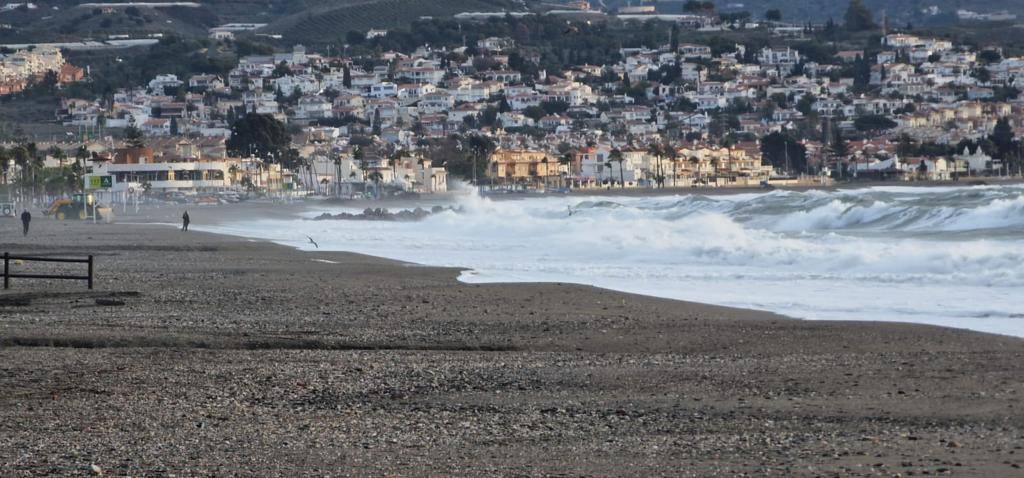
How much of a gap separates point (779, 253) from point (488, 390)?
47.9 ft

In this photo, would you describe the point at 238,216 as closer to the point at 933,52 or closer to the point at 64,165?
the point at 64,165

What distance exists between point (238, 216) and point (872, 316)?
46040 millimetres

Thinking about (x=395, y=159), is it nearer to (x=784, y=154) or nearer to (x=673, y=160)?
(x=673, y=160)

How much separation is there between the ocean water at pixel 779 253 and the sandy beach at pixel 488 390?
71.6 inches

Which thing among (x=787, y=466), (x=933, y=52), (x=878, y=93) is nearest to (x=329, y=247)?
(x=787, y=466)

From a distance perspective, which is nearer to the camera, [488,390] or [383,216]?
[488,390]

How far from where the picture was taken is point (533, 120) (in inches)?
5940

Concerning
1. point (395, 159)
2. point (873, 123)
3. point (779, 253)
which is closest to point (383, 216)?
point (779, 253)

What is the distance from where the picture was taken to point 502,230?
42719 mm

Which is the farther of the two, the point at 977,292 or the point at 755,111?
the point at 755,111

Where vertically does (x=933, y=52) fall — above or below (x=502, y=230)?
above

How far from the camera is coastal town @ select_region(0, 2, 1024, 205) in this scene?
104m

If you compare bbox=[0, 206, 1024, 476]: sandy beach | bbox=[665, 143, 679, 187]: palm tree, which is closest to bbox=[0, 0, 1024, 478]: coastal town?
bbox=[0, 206, 1024, 476]: sandy beach

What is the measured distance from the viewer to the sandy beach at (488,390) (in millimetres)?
8711
